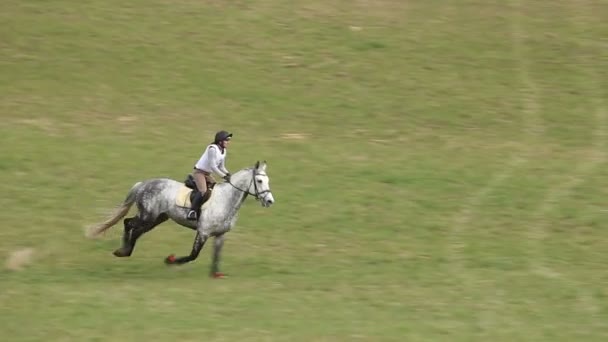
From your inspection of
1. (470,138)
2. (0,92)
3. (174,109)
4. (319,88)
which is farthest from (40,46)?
(470,138)

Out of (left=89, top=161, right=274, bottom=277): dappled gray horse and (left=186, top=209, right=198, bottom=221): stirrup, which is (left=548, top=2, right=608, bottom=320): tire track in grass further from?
(left=186, top=209, right=198, bottom=221): stirrup

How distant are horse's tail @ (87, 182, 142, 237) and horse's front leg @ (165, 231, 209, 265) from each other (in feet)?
3.89

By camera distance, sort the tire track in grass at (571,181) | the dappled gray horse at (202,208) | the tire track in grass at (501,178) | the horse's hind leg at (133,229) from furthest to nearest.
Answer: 1. the tire track in grass at (571,181)
2. the horse's hind leg at (133,229)
3. the dappled gray horse at (202,208)
4. the tire track in grass at (501,178)

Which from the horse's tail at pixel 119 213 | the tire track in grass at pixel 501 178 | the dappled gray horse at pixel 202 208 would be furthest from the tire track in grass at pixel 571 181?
the horse's tail at pixel 119 213

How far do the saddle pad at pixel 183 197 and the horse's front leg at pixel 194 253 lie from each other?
21.7 inches

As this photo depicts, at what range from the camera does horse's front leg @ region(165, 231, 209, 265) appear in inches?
748

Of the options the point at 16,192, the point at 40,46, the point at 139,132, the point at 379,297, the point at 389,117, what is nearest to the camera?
the point at 379,297

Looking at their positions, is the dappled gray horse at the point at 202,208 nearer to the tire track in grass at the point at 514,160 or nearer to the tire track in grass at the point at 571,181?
the tire track in grass at the point at 514,160

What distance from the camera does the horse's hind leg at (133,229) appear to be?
64.4ft

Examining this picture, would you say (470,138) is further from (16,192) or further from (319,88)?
(16,192)

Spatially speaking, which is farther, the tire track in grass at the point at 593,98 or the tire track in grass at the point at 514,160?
the tire track in grass at the point at 593,98

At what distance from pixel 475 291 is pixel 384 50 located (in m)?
17.8

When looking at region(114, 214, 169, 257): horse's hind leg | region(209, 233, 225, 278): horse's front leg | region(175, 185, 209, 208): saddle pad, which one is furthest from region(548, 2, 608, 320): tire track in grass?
region(114, 214, 169, 257): horse's hind leg

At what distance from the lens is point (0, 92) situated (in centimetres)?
3123
